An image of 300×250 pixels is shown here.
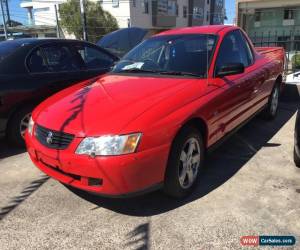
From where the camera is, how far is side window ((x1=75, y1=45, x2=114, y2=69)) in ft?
20.1

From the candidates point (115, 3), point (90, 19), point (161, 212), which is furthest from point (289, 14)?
point (161, 212)

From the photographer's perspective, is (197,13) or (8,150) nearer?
(8,150)

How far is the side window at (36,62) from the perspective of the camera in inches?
208

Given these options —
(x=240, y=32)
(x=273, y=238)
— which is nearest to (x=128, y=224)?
(x=273, y=238)

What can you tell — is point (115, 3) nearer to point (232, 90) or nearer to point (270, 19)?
point (270, 19)

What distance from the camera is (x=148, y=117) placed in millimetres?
3137

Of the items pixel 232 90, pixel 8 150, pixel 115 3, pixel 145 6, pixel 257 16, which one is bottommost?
pixel 8 150

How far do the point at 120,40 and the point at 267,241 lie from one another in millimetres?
11458

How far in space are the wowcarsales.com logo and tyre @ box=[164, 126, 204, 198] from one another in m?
0.78

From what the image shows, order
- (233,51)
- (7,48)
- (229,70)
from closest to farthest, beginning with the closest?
1. (229,70)
2. (233,51)
3. (7,48)

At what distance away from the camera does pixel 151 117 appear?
314 cm

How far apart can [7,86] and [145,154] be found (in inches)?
109

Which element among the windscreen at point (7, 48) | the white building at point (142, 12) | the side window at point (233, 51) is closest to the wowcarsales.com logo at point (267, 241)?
the side window at point (233, 51)

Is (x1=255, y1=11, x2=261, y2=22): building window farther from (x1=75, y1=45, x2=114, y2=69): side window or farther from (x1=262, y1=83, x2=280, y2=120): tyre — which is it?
(x1=75, y1=45, x2=114, y2=69): side window
